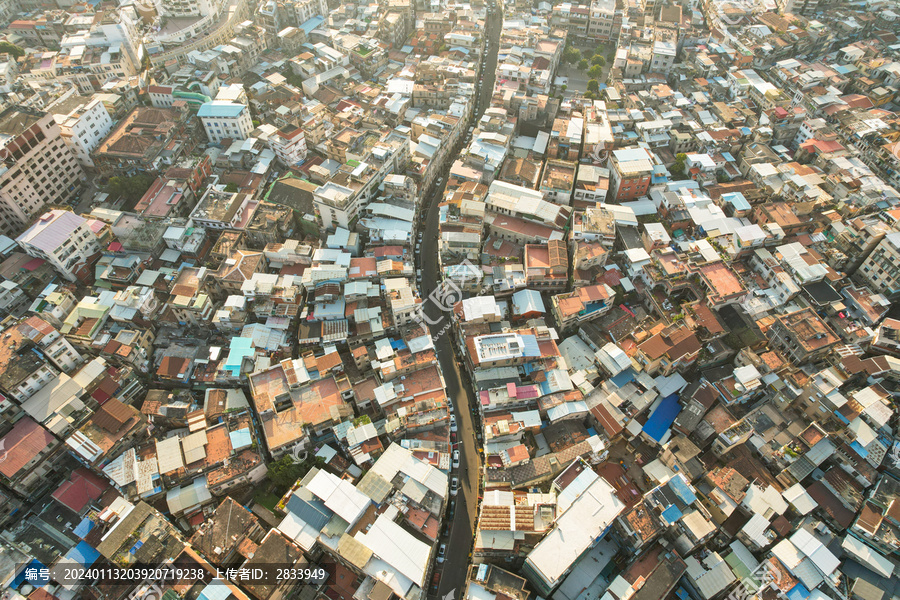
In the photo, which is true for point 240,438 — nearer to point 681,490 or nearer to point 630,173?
point 681,490

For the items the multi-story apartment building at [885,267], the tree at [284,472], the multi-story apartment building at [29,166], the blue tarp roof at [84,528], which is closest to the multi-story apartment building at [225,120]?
the multi-story apartment building at [29,166]

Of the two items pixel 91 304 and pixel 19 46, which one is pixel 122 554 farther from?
pixel 19 46

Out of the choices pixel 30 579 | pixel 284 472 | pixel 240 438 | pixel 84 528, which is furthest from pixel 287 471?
pixel 30 579

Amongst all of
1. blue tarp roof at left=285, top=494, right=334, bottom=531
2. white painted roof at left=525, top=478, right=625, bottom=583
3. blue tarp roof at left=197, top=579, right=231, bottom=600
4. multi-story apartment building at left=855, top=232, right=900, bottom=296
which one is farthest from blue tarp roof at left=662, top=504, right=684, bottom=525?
multi-story apartment building at left=855, top=232, right=900, bottom=296

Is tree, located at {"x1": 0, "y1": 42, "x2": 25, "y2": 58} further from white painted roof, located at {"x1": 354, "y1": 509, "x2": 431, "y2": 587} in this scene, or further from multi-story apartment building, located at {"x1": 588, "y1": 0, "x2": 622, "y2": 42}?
multi-story apartment building, located at {"x1": 588, "y1": 0, "x2": 622, "y2": 42}

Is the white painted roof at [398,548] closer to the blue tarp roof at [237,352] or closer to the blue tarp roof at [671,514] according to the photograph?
the blue tarp roof at [671,514]
